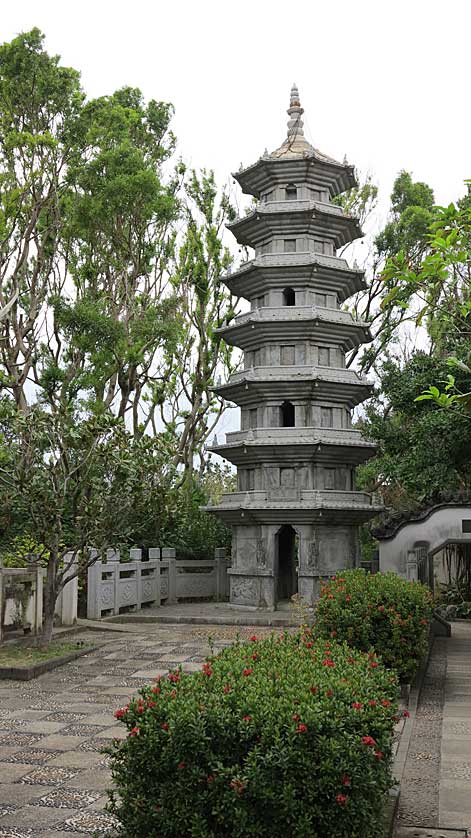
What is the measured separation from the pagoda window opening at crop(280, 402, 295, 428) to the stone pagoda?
27 millimetres

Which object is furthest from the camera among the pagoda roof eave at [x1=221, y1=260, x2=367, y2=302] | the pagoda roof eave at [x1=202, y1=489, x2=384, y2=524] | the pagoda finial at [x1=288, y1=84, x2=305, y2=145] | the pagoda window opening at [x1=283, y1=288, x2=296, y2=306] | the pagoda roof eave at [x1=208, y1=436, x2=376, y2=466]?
the pagoda finial at [x1=288, y1=84, x2=305, y2=145]

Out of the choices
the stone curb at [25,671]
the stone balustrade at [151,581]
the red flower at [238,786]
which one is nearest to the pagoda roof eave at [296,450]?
the stone balustrade at [151,581]

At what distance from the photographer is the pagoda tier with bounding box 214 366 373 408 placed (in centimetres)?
1748

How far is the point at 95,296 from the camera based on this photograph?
21.8 metres

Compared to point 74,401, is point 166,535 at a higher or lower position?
lower

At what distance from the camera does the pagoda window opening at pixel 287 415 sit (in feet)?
59.2

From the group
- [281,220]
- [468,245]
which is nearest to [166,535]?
[281,220]

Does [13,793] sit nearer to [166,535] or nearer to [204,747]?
[204,747]

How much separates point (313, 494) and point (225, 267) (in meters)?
10.6

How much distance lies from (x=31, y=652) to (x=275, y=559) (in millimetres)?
7108

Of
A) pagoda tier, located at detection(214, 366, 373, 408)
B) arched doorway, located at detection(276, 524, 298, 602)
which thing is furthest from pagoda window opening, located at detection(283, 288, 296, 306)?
arched doorway, located at detection(276, 524, 298, 602)

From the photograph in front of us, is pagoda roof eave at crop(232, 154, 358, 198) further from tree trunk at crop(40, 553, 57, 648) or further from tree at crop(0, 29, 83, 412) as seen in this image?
tree trunk at crop(40, 553, 57, 648)

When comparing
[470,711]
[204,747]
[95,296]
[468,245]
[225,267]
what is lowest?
[470,711]

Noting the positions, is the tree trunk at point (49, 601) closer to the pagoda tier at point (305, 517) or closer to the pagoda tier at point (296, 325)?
the pagoda tier at point (305, 517)
